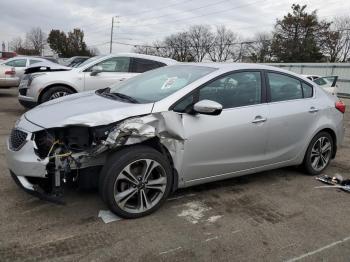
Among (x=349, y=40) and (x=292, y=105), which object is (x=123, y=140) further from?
(x=349, y=40)

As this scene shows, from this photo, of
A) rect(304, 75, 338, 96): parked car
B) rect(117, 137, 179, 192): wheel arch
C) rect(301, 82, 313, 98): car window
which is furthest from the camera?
rect(304, 75, 338, 96): parked car

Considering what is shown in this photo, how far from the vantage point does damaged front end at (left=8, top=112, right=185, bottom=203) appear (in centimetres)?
340

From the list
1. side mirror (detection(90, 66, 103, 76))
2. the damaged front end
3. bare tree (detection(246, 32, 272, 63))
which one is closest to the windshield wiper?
the damaged front end

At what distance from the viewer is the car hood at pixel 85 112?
347 cm

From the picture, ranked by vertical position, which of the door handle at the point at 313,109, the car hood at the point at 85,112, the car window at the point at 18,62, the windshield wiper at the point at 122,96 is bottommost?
the car window at the point at 18,62

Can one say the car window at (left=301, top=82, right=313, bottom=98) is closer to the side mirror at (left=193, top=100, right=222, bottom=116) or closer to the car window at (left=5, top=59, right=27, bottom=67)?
the side mirror at (left=193, top=100, right=222, bottom=116)

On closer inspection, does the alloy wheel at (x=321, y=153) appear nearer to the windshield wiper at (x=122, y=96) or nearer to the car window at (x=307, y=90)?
the car window at (x=307, y=90)

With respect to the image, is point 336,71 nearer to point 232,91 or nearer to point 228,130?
point 232,91

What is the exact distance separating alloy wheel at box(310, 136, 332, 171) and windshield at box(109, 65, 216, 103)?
1.94 meters

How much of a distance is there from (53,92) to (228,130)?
18.8ft

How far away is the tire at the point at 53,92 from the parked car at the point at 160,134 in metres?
4.29

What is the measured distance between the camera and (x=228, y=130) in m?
4.02

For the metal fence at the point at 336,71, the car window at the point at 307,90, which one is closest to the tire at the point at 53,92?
the car window at the point at 307,90

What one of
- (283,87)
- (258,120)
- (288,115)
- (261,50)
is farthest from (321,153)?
(261,50)
